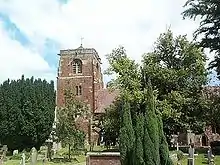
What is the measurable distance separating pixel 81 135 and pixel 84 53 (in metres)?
29.4

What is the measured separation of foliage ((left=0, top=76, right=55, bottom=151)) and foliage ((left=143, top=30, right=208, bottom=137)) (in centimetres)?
1209

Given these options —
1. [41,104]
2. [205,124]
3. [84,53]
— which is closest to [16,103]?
[41,104]

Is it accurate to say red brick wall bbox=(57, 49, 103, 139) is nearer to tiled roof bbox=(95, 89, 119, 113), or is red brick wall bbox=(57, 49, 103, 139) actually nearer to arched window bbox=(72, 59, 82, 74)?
arched window bbox=(72, 59, 82, 74)

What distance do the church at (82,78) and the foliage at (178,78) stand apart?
79.3 feet

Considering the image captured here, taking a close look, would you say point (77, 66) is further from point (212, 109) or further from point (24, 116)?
point (212, 109)

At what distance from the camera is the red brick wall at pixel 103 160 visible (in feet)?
72.7

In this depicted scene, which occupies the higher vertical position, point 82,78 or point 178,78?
point 82,78

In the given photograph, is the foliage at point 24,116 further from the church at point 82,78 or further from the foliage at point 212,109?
the church at point 82,78

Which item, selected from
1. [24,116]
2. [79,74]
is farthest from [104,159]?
[79,74]

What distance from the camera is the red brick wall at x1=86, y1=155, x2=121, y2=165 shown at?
22172 millimetres

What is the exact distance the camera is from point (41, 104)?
145 feet

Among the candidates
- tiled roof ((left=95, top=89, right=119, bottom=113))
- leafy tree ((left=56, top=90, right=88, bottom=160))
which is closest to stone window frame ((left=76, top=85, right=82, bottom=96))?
tiled roof ((left=95, top=89, right=119, bottom=113))

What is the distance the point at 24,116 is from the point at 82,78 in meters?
24.0

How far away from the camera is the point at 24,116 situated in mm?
43156
